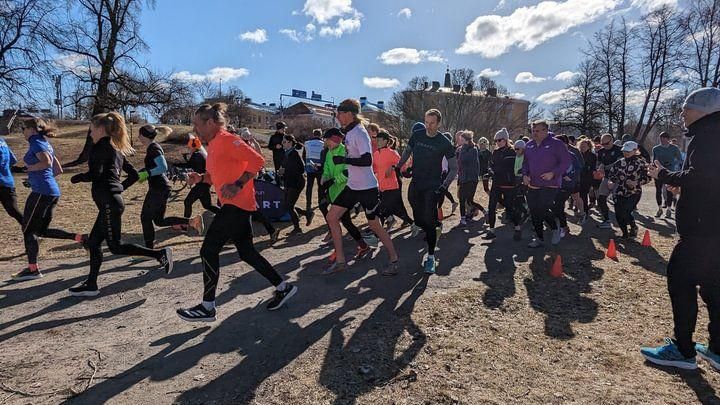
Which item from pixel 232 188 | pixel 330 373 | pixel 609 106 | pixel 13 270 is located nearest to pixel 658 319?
pixel 330 373

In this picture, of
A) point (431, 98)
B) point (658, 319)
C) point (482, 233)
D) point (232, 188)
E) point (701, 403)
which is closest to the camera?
point (701, 403)

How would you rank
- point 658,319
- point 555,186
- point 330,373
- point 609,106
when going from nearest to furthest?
point 330,373, point 658,319, point 555,186, point 609,106

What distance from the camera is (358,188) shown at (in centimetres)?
507

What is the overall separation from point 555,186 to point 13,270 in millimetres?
7713

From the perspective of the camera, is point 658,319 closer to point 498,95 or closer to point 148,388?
point 148,388

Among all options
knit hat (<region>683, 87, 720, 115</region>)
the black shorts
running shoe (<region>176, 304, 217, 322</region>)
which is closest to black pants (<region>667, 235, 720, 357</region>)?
knit hat (<region>683, 87, 720, 115</region>)

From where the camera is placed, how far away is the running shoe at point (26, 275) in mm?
5289

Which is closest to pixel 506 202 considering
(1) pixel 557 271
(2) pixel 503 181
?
(2) pixel 503 181

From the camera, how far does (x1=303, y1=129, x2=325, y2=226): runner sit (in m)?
8.67

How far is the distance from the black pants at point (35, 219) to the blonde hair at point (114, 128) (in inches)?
55.9

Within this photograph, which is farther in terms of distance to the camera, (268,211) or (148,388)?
(268,211)

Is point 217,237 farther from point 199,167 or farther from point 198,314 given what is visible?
point 199,167

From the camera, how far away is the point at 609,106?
36.1 metres

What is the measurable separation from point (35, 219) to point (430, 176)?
489 centimetres
